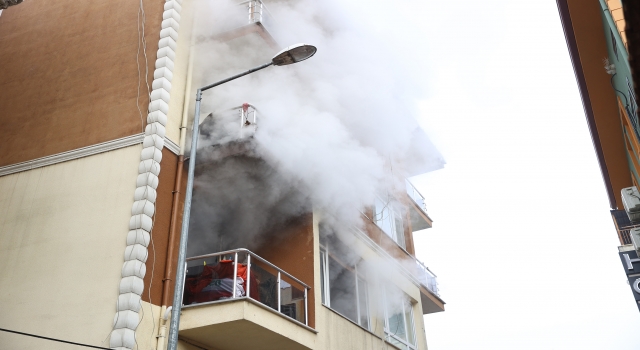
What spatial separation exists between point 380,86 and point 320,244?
12.6ft

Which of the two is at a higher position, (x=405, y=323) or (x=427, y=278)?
(x=427, y=278)

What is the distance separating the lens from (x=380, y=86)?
1285cm

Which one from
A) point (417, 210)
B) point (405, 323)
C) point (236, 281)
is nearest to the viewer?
point (236, 281)

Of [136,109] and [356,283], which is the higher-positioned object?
[136,109]

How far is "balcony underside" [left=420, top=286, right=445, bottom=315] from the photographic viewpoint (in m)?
14.8

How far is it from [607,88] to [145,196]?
314 inches

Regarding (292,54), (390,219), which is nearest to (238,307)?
(292,54)

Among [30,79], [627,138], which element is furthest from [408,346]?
[30,79]

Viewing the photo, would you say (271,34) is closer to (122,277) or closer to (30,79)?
(30,79)

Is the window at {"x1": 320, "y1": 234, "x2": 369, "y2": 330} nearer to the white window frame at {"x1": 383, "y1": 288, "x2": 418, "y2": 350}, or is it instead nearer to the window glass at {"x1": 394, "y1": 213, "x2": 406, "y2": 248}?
the white window frame at {"x1": 383, "y1": 288, "x2": 418, "y2": 350}

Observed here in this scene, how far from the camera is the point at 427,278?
15133 millimetres

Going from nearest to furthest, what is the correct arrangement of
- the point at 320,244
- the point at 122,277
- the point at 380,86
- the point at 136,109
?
the point at 122,277 < the point at 136,109 < the point at 320,244 < the point at 380,86

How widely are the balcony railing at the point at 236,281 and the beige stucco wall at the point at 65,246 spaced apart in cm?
110

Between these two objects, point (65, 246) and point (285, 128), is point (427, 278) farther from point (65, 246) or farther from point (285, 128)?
point (65, 246)
